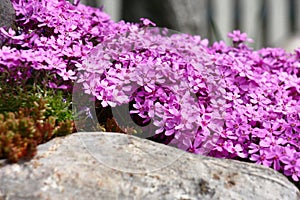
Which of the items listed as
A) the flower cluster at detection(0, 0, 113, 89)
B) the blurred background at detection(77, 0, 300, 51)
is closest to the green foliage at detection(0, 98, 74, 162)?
the flower cluster at detection(0, 0, 113, 89)

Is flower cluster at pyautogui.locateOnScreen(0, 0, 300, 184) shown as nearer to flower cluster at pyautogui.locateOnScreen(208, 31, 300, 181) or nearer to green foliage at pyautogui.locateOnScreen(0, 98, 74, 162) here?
flower cluster at pyautogui.locateOnScreen(208, 31, 300, 181)

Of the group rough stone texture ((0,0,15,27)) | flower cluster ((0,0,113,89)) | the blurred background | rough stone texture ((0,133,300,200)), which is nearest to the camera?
rough stone texture ((0,133,300,200))

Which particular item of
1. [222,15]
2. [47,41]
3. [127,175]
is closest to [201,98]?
[127,175]

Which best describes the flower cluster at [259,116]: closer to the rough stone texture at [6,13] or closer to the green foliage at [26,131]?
the green foliage at [26,131]

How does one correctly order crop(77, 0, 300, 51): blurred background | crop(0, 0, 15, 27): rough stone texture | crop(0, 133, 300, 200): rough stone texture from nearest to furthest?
crop(0, 133, 300, 200): rough stone texture < crop(0, 0, 15, 27): rough stone texture < crop(77, 0, 300, 51): blurred background

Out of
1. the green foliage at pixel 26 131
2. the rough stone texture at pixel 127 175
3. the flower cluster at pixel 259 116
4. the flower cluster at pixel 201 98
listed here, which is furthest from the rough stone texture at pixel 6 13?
the flower cluster at pixel 259 116

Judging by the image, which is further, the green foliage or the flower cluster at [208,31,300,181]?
the flower cluster at [208,31,300,181]
